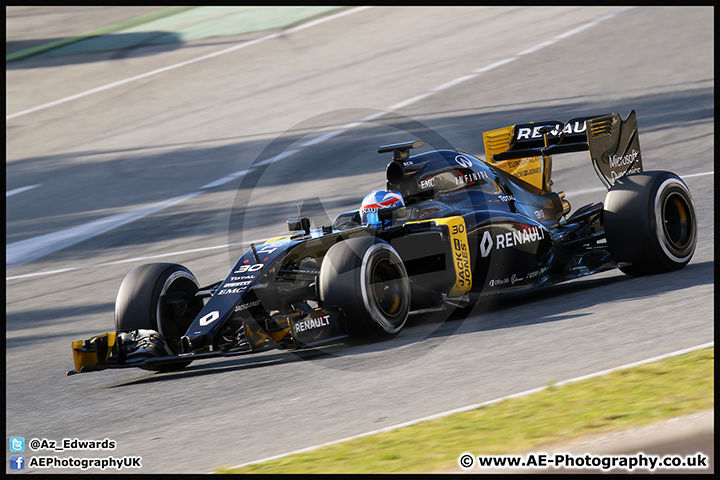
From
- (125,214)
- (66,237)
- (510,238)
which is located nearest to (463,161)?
(510,238)

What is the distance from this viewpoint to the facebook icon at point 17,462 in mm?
6155

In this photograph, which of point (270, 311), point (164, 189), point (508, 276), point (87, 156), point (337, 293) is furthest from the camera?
point (87, 156)

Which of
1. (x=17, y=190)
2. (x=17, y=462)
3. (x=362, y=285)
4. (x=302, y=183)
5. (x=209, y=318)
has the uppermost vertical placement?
(x=17, y=190)

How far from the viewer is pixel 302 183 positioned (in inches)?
720

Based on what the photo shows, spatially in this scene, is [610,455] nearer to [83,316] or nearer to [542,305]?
[542,305]

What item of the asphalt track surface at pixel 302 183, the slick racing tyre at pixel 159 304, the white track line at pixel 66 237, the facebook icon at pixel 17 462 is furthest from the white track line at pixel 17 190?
the facebook icon at pixel 17 462

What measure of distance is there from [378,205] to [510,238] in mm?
1323

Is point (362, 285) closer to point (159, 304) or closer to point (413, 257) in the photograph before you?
point (413, 257)

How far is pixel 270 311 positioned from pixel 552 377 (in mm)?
2776

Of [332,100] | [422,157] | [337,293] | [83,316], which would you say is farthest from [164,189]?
[337,293]

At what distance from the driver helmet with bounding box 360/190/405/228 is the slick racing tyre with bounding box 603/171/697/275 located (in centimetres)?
219

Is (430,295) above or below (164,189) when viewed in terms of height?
below

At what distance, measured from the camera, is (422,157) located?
962cm

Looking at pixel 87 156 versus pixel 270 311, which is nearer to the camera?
pixel 270 311
